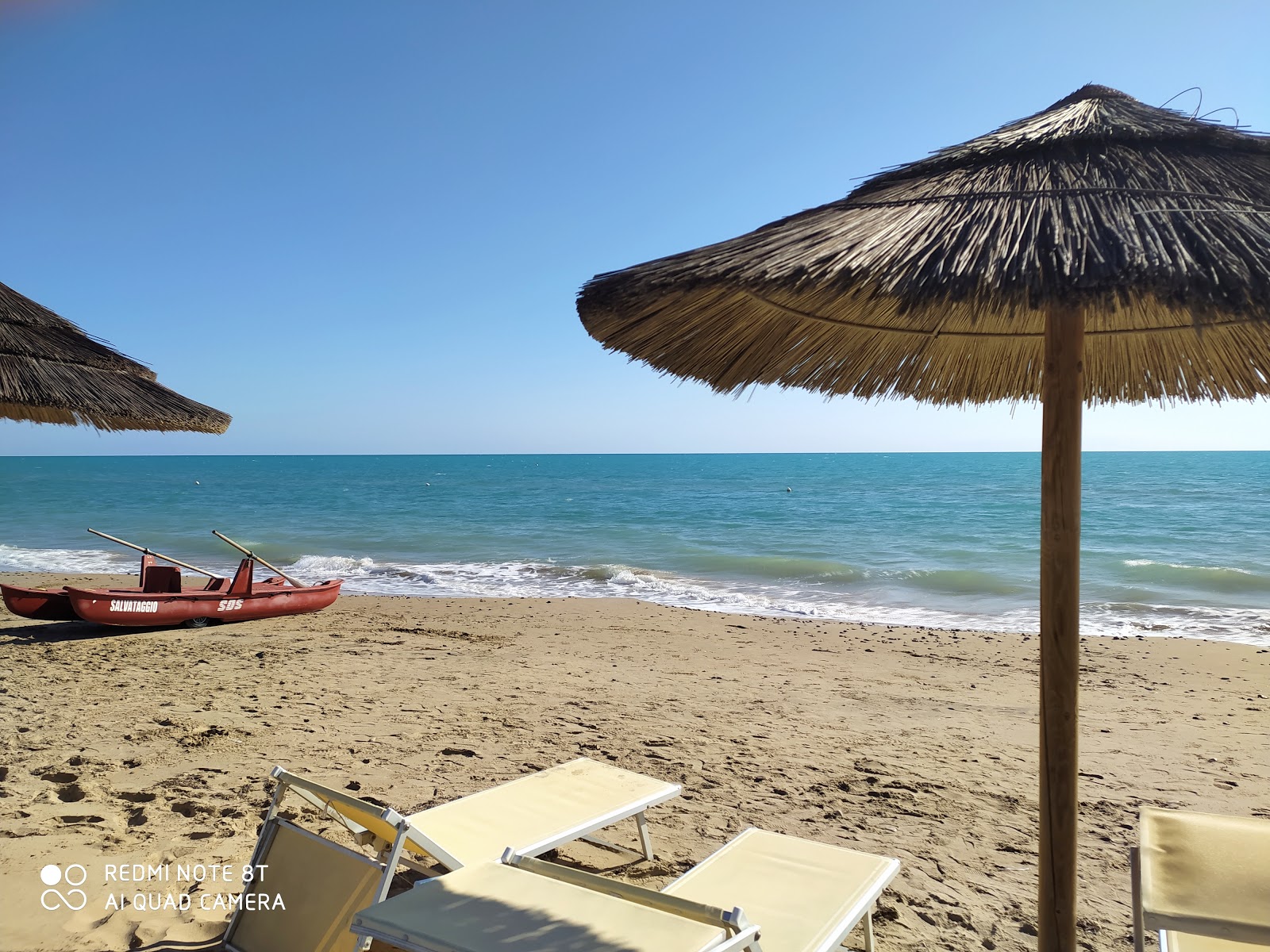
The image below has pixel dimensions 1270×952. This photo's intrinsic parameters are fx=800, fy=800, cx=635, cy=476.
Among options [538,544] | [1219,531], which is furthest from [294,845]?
[1219,531]

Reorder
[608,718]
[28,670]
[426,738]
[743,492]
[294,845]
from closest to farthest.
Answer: [294,845], [426,738], [608,718], [28,670], [743,492]

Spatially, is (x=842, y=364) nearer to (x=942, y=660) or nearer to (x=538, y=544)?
(x=942, y=660)

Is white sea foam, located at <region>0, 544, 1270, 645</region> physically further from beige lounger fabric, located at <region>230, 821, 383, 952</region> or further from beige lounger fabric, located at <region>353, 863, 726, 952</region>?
beige lounger fabric, located at <region>353, 863, 726, 952</region>

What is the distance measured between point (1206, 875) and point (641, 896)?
5.08 ft

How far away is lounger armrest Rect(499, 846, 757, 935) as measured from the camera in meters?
1.93

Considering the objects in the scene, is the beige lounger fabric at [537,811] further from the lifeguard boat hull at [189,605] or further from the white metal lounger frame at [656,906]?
the lifeguard boat hull at [189,605]

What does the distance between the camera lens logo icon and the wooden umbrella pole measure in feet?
10.9

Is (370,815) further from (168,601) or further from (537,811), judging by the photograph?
(168,601)

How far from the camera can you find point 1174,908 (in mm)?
2035

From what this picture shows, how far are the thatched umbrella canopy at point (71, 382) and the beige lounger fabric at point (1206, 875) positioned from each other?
5507mm

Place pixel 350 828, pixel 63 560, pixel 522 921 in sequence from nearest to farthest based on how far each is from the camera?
pixel 522 921, pixel 350 828, pixel 63 560

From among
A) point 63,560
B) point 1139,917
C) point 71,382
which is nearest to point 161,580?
point 71,382

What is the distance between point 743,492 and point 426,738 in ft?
147

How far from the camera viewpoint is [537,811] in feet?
10.2
